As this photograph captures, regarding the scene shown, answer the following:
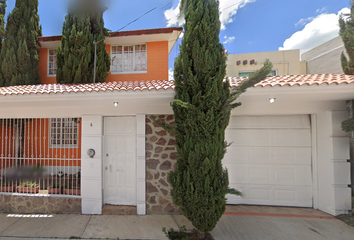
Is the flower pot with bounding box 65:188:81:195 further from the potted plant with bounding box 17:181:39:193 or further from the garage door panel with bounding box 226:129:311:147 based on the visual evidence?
the garage door panel with bounding box 226:129:311:147

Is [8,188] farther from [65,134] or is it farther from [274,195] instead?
[274,195]

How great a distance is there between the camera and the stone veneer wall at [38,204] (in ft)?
16.2

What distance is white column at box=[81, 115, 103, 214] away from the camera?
192 inches

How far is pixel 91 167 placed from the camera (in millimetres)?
4961

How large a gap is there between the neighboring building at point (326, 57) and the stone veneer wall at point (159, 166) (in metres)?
11.6

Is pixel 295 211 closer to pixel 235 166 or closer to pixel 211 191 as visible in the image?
pixel 235 166

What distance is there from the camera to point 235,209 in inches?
204

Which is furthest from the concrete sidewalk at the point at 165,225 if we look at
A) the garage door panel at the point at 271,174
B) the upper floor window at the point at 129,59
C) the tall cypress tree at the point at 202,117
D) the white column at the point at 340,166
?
the upper floor window at the point at 129,59

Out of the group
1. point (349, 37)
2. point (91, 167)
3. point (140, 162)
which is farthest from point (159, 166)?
point (349, 37)

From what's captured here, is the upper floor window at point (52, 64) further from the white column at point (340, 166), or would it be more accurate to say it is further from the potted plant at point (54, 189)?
the white column at point (340, 166)

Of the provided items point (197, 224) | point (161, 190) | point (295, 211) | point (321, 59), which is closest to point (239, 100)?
point (197, 224)

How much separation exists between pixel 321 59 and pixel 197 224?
13409 mm

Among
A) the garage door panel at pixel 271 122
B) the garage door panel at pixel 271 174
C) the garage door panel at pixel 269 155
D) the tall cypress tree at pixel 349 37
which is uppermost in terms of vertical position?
the tall cypress tree at pixel 349 37

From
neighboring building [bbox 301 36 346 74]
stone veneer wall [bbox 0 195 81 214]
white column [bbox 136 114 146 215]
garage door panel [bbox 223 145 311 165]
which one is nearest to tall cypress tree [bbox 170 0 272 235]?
white column [bbox 136 114 146 215]
